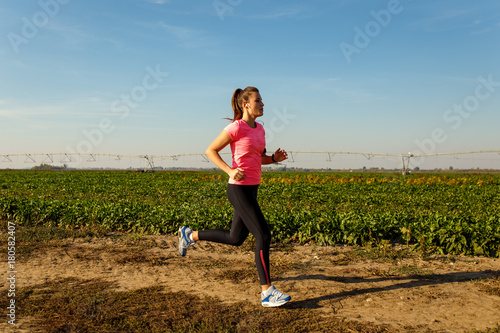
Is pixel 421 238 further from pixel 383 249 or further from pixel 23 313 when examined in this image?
pixel 23 313

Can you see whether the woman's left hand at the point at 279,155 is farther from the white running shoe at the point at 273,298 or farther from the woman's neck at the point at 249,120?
the white running shoe at the point at 273,298

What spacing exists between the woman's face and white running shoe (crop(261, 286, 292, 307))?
1.87 meters

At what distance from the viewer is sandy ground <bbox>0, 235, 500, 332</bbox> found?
11.6 feet

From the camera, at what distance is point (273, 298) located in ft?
11.8

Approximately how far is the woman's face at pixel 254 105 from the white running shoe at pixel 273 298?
6.13 ft

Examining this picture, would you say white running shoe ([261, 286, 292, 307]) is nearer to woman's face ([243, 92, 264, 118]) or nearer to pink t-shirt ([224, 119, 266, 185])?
pink t-shirt ([224, 119, 266, 185])

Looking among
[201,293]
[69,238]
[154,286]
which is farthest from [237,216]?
[69,238]

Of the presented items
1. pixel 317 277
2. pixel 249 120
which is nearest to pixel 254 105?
pixel 249 120

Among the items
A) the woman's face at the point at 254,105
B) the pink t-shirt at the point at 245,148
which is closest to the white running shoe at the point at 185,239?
the pink t-shirt at the point at 245,148

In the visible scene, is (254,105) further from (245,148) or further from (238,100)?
(245,148)

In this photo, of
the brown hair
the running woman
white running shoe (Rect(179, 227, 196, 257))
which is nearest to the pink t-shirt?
the running woman

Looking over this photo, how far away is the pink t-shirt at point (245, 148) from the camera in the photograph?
3.84 metres

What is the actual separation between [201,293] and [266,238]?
3.37 feet

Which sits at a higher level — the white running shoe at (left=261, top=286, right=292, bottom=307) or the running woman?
the running woman
